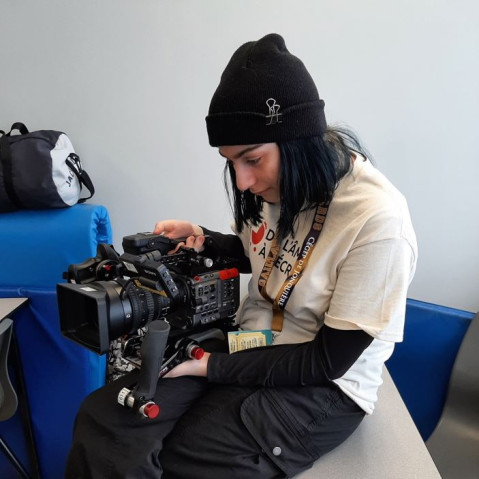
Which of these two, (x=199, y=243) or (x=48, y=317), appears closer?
(x=199, y=243)

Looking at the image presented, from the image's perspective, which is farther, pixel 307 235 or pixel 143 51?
pixel 143 51

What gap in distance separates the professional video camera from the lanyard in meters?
0.08

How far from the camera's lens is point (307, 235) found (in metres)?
0.86

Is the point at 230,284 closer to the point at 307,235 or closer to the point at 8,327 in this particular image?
the point at 307,235

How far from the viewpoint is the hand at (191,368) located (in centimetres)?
85

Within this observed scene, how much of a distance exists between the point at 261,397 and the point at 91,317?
0.38 meters

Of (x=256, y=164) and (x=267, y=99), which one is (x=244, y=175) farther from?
(x=267, y=99)

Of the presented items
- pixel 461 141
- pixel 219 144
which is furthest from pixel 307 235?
pixel 461 141

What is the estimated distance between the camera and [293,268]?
87cm

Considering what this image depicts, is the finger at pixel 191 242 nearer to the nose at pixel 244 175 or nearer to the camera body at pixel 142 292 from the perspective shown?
the camera body at pixel 142 292

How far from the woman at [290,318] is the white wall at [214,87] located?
23.0 inches

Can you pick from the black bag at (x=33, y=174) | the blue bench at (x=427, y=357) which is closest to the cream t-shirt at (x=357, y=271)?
the blue bench at (x=427, y=357)

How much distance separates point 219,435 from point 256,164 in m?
0.54

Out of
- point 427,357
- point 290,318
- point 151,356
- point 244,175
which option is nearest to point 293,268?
point 290,318
